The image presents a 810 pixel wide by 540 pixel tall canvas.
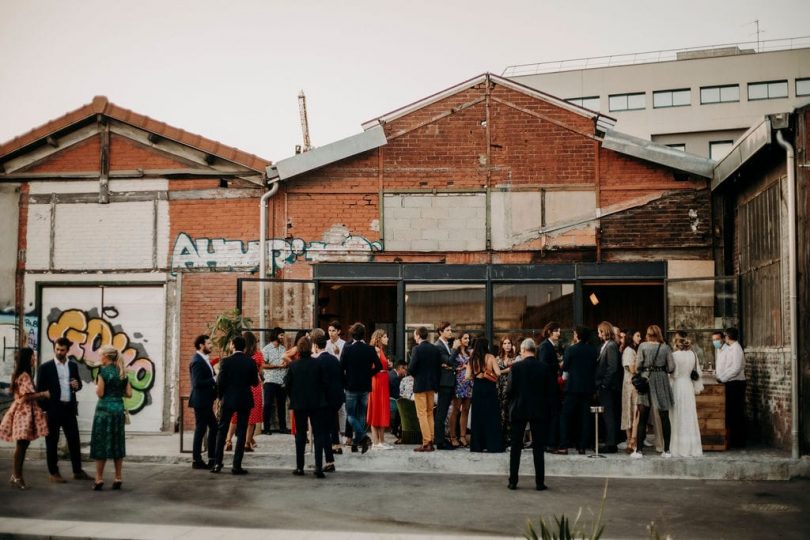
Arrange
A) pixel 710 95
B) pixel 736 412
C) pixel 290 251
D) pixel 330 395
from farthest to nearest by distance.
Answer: pixel 710 95
pixel 290 251
pixel 736 412
pixel 330 395

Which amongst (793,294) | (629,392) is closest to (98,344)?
(629,392)

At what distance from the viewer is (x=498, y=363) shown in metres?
14.2

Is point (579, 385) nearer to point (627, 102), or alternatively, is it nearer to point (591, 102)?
point (627, 102)

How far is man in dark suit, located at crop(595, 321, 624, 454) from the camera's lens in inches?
508

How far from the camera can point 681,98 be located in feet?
171

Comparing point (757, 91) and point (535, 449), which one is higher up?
point (757, 91)

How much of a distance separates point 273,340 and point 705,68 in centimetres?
4328

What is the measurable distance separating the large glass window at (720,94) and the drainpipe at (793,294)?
41570mm

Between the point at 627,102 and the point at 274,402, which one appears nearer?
the point at 274,402

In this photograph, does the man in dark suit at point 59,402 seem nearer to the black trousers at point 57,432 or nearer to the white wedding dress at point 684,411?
the black trousers at point 57,432

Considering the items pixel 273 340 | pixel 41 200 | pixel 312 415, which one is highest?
pixel 41 200

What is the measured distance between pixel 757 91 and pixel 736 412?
1656 inches

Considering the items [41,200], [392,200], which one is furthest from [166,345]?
[392,200]

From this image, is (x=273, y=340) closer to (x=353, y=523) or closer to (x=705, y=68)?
(x=353, y=523)
